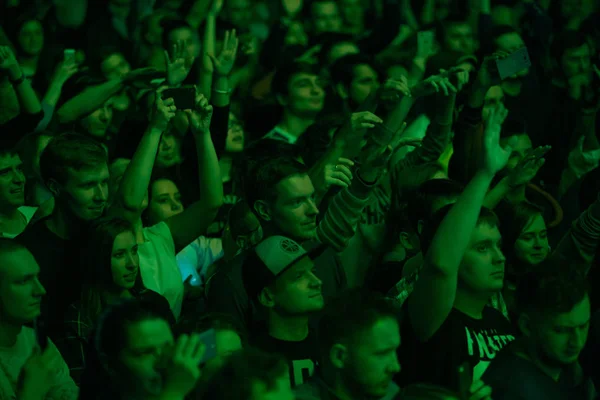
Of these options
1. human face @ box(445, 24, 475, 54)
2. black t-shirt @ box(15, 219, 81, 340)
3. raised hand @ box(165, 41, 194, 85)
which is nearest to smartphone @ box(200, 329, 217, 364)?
→ black t-shirt @ box(15, 219, 81, 340)

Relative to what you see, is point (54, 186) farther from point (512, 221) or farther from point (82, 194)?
point (512, 221)

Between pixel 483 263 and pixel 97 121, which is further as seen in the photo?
pixel 97 121

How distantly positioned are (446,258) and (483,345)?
1.32 ft

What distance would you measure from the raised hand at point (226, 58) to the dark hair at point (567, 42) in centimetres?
302

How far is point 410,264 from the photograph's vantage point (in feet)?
13.1

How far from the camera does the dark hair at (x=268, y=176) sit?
4.22 metres

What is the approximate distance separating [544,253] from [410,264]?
3.02 ft

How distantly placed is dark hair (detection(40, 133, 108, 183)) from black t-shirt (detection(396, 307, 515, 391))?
1483 millimetres

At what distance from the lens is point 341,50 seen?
7348 mm

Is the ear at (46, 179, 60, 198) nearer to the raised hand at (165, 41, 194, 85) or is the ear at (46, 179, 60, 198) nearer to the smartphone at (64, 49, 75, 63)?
the raised hand at (165, 41, 194, 85)

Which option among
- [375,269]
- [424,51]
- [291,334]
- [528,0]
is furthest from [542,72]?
[291,334]

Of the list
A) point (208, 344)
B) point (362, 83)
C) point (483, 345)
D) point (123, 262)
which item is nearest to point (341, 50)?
point (362, 83)

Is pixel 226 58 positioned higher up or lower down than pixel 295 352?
higher up

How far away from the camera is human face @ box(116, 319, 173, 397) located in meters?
3.14
